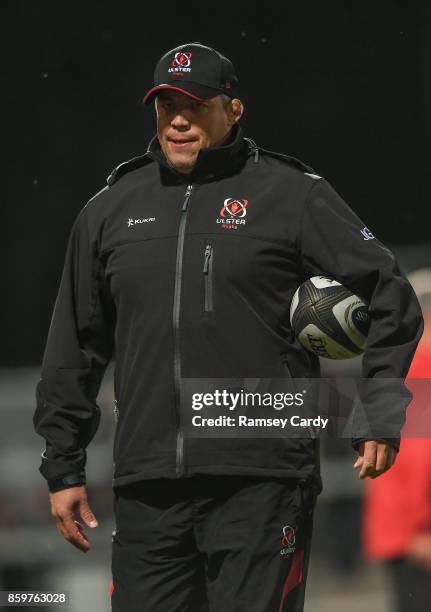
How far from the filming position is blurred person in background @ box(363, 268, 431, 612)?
5676mm

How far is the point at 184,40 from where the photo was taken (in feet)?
43.8

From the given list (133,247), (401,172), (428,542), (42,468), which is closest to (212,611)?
(42,468)

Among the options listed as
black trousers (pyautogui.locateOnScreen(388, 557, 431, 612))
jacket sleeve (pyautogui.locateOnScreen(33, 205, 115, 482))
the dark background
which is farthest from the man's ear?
the dark background

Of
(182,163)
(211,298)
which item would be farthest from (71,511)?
(182,163)

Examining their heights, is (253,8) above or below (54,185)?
above

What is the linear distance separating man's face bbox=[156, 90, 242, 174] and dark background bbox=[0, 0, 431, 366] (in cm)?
856

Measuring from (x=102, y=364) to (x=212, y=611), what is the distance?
93cm

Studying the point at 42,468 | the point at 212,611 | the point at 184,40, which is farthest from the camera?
the point at 184,40

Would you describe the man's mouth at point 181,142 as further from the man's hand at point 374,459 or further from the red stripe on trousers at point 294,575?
the red stripe on trousers at point 294,575

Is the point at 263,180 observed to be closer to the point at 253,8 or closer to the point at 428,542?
the point at 428,542

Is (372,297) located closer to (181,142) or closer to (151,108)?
(181,142)

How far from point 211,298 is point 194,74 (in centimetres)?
74

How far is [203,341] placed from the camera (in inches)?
173

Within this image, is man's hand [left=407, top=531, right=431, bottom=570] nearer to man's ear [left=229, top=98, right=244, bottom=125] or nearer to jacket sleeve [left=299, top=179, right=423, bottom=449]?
jacket sleeve [left=299, top=179, right=423, bottom=449]
